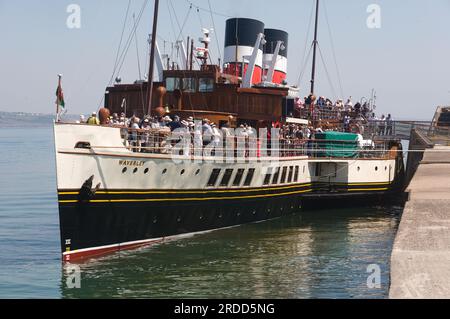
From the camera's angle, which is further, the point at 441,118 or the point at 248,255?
the point at 441,118

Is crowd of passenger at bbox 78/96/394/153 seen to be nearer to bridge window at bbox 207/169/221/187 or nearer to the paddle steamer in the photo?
the paddle steamer

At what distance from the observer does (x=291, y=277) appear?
57.8ft

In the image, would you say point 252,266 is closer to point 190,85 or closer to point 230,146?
point 230,146

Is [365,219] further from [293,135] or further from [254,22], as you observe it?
[254,22]

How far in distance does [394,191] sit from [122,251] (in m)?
17.3

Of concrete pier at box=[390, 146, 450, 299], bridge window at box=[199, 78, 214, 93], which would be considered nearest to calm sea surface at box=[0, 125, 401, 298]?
concrete pier at box=[390, 146, 450, 299]

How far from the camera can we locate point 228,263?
1923cm

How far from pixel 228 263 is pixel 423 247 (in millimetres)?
6361

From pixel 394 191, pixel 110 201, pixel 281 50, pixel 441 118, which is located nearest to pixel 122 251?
pixel 110 201

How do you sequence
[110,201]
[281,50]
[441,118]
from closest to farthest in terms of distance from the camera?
[110,201], [281,50], [441,118]

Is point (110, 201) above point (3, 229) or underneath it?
above

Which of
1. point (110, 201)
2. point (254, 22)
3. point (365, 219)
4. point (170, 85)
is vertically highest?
point (254, 22)

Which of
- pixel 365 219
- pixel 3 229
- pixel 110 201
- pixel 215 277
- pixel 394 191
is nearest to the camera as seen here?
pixel 215 277

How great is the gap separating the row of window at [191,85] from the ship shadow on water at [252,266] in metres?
6.24
